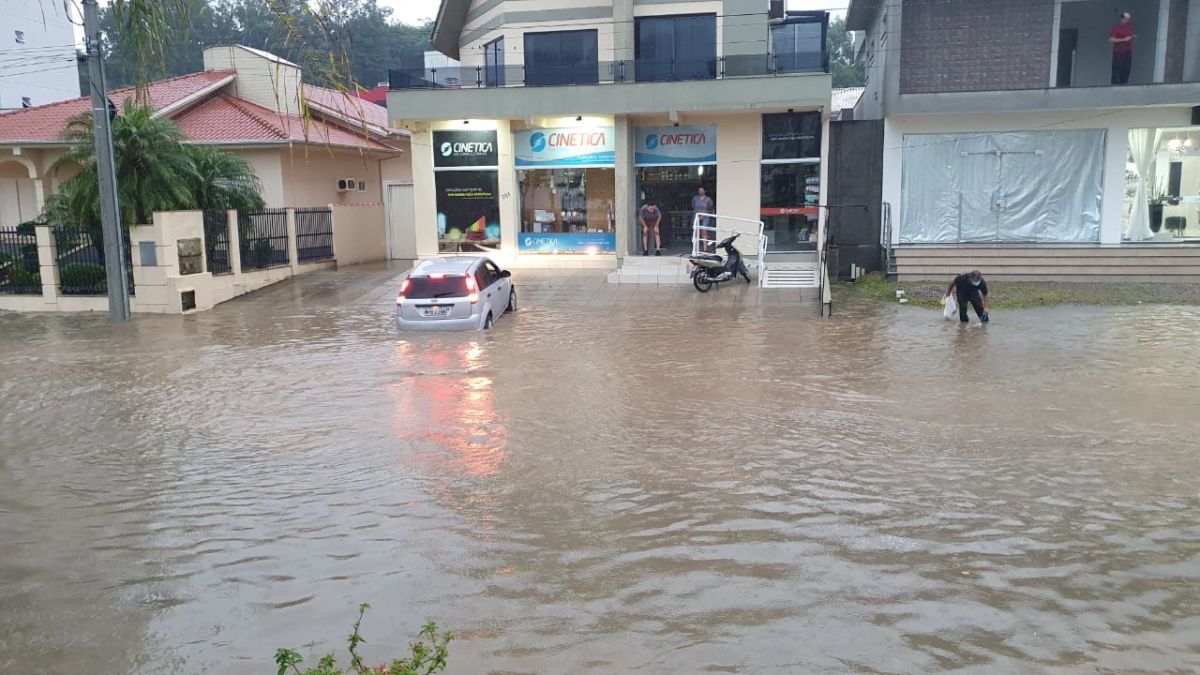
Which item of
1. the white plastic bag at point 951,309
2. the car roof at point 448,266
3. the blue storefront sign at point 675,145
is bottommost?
the white plastic bag at point 951,309

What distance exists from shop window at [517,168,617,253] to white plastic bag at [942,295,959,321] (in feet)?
34.8

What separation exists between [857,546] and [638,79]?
1870 centimetres

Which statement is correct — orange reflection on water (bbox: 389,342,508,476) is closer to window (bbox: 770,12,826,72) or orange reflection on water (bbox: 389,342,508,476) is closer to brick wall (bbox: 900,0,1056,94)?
window (bbox: 770,12,826,72)

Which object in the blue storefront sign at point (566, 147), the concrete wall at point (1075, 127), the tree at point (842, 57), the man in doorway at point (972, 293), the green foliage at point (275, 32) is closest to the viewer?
the green foliage at point (275, 32)

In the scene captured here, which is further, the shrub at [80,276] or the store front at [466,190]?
the store front at [466,190]

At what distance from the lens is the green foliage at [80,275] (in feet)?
67.5

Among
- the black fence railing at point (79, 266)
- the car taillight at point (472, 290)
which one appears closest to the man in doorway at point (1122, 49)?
the car taillight at point (472, 290)

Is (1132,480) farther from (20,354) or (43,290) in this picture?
(43,290)

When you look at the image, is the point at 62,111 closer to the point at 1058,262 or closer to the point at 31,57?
the point at 31,57

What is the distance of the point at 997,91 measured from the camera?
21.6 m

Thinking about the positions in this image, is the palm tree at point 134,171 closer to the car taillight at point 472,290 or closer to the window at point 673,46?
the car taillight at point 472,290

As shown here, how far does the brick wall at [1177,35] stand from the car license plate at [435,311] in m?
17.4

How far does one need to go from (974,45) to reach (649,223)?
28.7 ft

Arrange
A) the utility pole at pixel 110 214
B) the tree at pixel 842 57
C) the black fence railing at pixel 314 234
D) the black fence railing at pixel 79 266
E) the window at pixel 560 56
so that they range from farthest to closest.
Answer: the tree at pixel 842 57 < the black fence railing at pixel 314 234 < the window at pixel 560 56 < the black fence railing at pixel 79 266 < the utility pole at pixel 110 214
